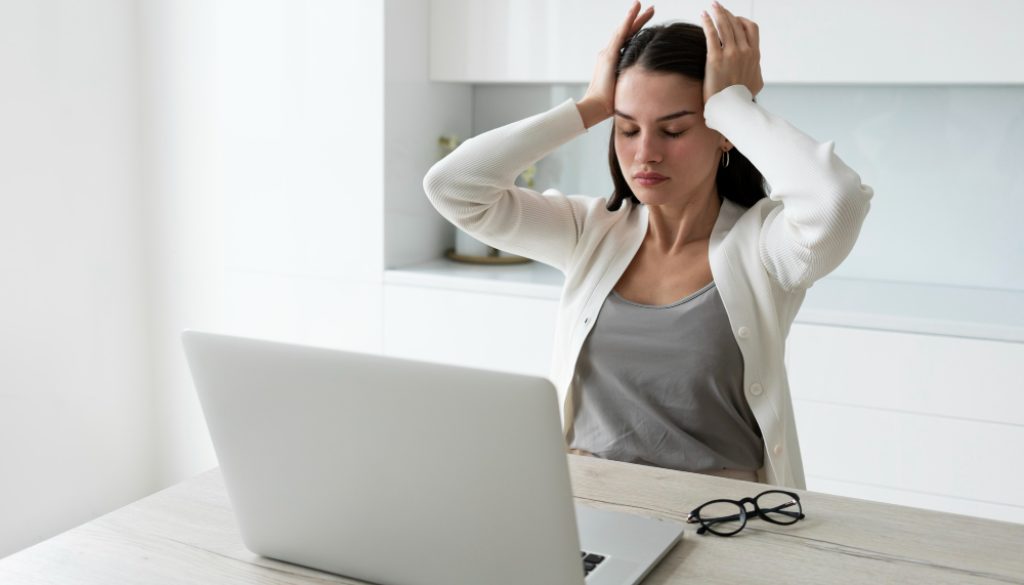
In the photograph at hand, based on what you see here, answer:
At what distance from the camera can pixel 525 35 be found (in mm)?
2820

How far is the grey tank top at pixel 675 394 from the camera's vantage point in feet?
4.74

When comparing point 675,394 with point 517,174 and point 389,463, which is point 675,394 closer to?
point 517,174

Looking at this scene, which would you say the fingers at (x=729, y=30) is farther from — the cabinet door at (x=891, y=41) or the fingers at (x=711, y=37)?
the cabinet door at (x=891, y=41)

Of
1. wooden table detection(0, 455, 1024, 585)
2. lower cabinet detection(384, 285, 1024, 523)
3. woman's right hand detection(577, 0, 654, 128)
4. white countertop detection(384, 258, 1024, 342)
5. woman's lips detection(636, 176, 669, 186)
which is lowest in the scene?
lower cabinet detection(384, 285, 1024, 523)

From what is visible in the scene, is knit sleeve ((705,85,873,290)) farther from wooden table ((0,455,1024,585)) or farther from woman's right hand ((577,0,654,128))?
wooden table ((0,455,1024,585))

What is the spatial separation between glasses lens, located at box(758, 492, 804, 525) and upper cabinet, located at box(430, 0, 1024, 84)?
5.20ft

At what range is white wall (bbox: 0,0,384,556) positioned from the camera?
2.83 m

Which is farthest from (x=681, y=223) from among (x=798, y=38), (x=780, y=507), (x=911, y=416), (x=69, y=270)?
(x=69, y=270)

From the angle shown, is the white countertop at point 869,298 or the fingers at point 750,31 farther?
the white countertop at point 869,298

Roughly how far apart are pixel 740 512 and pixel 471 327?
67.5 inches

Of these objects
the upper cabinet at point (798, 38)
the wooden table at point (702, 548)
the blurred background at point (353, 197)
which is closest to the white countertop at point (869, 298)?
the blurred background at point (353, 197)

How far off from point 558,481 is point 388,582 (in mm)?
224

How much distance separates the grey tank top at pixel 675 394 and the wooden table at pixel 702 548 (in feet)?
0.84

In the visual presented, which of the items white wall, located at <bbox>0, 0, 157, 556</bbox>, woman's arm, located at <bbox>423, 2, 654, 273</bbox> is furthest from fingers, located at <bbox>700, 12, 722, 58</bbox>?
white wall, located at <bbox>0, 0, 157, 556</bbox>
